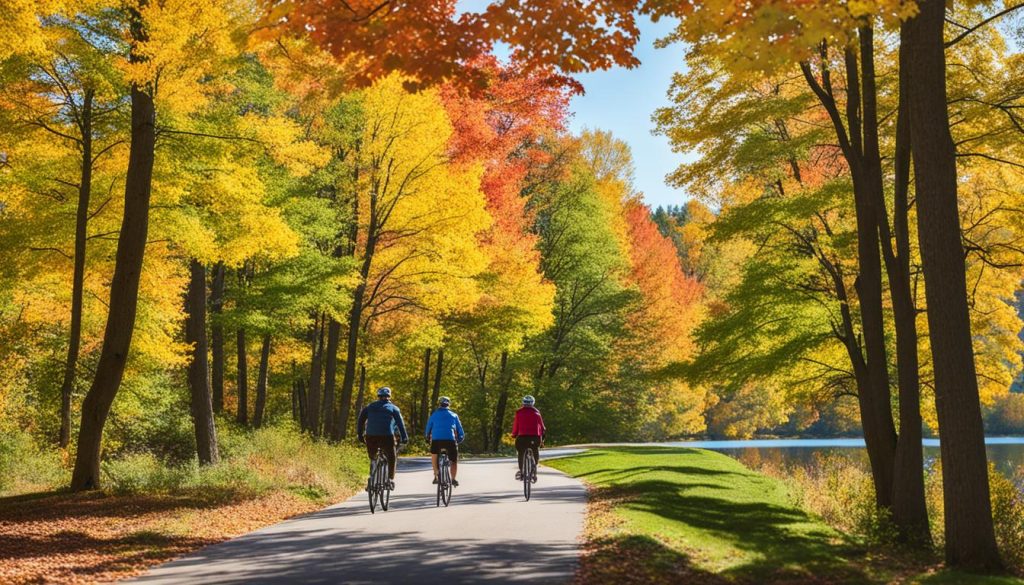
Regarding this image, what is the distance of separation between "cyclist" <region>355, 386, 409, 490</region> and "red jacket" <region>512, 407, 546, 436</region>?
3.07m

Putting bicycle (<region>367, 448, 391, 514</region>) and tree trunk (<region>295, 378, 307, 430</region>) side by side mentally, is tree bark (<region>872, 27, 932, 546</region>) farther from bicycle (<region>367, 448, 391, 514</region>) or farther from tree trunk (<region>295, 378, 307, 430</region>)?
tree trunk (<region>295, 378, 307, 430</region>)

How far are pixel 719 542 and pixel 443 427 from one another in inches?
202

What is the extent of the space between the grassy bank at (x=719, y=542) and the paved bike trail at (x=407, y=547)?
0.49 m

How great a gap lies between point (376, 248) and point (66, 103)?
9865 millimetres

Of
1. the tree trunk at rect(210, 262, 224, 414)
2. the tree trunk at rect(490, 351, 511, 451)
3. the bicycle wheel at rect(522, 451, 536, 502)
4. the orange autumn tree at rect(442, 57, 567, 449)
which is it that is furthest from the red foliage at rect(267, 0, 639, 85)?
Result: the tree trunk at rect(490, 351, 511, 451)

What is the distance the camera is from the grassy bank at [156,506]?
8.96 m

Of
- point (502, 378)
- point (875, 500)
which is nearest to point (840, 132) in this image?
point (875, 500)

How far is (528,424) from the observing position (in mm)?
16703

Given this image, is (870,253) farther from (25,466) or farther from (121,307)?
(25,466)

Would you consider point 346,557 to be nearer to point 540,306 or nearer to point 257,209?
point 257,209

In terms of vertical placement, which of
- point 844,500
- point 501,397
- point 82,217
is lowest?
point 844,500

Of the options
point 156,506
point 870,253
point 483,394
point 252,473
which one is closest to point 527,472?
point 252,473

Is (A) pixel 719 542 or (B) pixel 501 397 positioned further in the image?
(B) pixel 501 397

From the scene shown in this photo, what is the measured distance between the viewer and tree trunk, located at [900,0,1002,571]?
1006 cm
